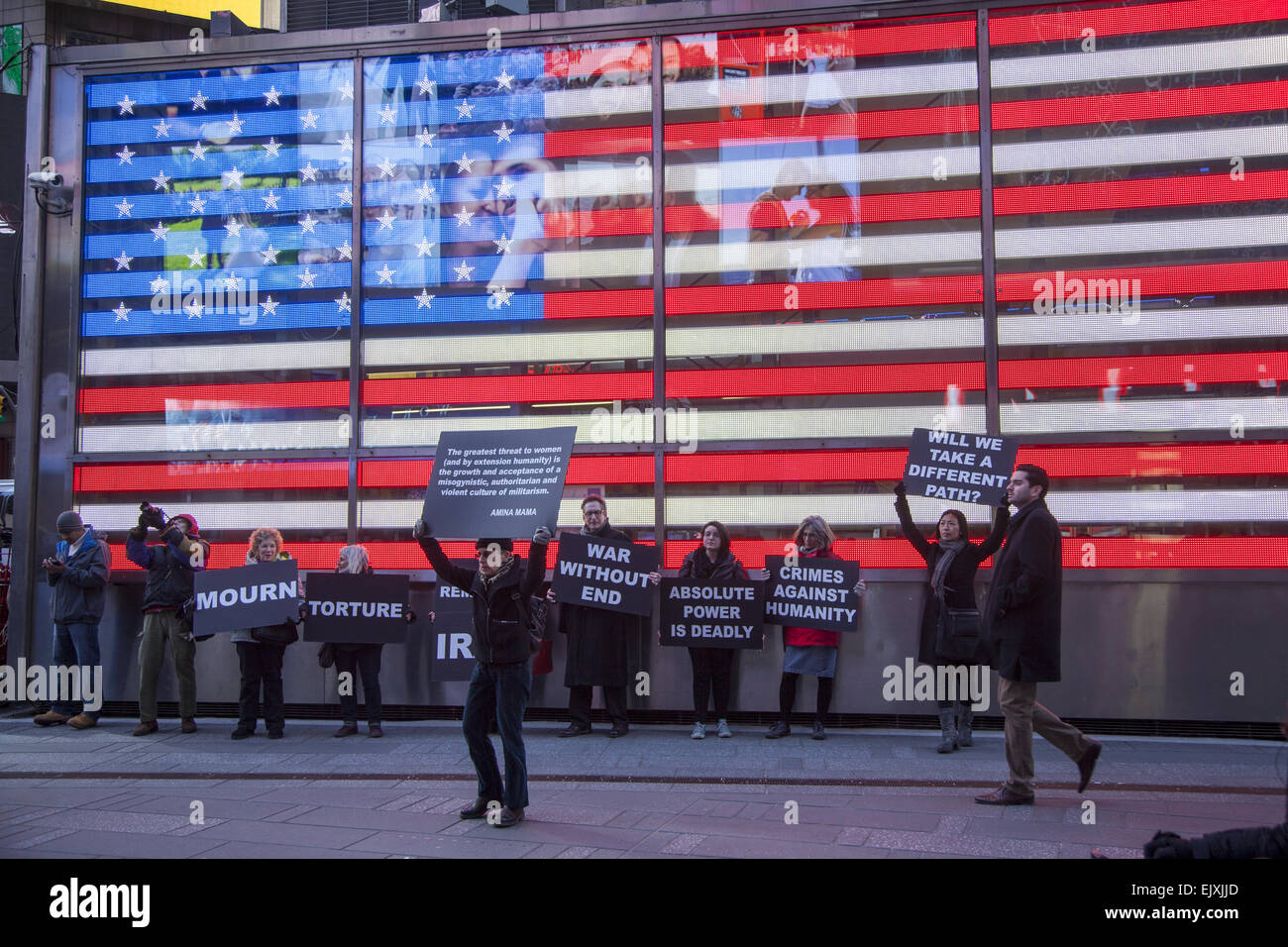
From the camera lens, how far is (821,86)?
11.5 m

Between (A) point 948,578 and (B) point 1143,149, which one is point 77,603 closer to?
(A) point 948,578

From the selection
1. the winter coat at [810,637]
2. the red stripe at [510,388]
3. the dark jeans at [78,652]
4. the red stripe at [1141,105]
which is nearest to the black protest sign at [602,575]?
the winter coat at [810,637]

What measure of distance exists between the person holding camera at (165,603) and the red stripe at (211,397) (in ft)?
5.09

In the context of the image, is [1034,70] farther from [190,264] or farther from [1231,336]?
[190,264]

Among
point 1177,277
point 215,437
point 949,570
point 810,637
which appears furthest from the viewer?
point 215,437

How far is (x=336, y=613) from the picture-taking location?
10.6 meters

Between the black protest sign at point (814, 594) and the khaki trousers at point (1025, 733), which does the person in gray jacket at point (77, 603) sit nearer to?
the black protest sign at point (814, 594)

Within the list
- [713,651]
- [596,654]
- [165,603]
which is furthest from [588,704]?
[165,603]

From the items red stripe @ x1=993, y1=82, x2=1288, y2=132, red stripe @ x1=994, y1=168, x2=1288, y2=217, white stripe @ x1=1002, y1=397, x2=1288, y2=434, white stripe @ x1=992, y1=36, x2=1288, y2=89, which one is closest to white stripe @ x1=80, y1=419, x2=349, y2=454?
white stripe @ x1=1002, y1=397, x2=1288, y2=434

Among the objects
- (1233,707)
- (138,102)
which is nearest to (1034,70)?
(1233,707)

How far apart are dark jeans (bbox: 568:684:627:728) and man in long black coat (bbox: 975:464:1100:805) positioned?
12.3 ft

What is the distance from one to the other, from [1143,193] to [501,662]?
304 inches

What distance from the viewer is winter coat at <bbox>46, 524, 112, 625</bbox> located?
11078 mm
